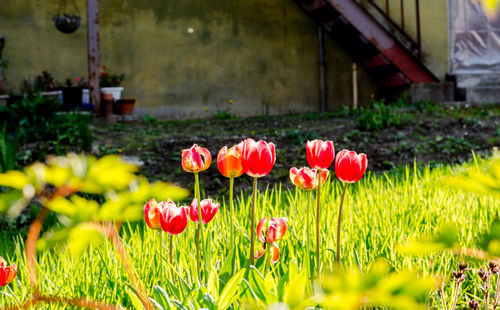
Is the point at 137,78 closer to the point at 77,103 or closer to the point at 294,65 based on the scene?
the point at 77,103

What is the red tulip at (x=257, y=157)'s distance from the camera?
1013mm

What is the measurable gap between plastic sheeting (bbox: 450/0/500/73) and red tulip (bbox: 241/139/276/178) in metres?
9.23

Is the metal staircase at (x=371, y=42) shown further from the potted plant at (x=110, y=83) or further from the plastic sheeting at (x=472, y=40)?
the potted plant at (x=110, y=83)

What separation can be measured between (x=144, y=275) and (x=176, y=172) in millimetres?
3032

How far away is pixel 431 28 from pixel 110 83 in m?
5.63

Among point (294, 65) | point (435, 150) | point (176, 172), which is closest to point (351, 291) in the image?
point (176, 172)

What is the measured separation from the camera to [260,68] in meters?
10.7

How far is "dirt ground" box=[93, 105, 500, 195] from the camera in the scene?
4.68 metres

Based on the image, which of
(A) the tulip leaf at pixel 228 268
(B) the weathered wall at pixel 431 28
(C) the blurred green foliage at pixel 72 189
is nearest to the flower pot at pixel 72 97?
(B) the weathered wall at pixel 431 28

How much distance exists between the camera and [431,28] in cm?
965

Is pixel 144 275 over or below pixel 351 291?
below

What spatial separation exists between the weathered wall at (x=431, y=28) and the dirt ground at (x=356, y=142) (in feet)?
8.66

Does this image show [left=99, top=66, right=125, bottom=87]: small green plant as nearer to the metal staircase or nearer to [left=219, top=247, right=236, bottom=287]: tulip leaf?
the metal staircase

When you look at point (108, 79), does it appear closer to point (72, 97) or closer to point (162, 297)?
point (72, 97)
